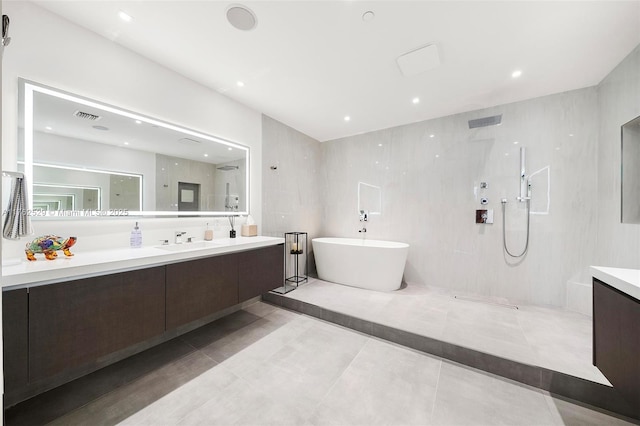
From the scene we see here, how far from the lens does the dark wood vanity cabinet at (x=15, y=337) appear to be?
1178mm

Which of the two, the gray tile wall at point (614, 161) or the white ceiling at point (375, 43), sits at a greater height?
the white ceiling at point (375, 43)

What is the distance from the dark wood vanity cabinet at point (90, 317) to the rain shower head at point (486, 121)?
3723 millimetres

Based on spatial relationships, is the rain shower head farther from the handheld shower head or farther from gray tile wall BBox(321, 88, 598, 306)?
the handheld shower head

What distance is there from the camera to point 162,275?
1.74 metres

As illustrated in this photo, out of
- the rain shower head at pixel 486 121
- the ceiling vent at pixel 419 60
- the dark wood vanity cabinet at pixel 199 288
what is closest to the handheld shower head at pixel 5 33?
the dark wood vanity cabinet at pixel 199 288

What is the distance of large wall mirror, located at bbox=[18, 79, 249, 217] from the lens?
169 cm

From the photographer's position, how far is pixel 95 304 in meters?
1.44

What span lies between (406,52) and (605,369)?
2473 millimetres

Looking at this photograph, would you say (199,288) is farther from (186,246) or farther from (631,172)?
(631,172)

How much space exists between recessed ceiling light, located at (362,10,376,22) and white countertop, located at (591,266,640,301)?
2.11m

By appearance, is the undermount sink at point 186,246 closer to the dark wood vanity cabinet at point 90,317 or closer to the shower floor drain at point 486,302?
the dark wood vanity cabinet at point 90,317

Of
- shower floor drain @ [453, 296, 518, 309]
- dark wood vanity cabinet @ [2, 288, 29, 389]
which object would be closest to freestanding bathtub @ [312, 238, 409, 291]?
shower floor drain @ [453, 296, 518, 309]

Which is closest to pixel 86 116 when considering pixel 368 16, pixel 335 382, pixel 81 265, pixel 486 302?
pixel 81 265

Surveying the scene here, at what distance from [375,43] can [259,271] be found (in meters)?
2.32
